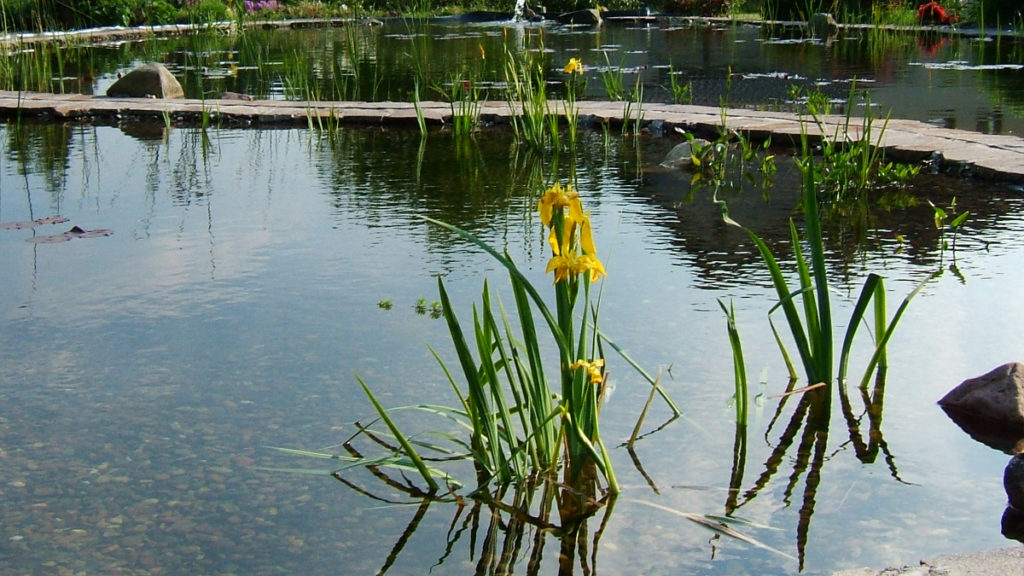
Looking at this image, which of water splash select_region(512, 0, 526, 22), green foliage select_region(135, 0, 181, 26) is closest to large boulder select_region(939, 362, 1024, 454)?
green foliage select_region(135, 0, 181, 26)

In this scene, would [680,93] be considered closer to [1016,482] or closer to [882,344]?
[882,344]

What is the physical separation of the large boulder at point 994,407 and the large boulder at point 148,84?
9072 mm

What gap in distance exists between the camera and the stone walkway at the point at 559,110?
6797 millimetres

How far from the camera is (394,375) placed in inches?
138

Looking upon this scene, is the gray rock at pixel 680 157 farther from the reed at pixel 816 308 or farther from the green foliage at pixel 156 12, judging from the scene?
the green foliage at pixel 156 12

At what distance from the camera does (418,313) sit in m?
4.13

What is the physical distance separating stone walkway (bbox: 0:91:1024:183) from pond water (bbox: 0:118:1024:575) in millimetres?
466

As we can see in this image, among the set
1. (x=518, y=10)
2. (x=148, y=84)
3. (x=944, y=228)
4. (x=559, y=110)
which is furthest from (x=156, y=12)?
(x=944, y=228)

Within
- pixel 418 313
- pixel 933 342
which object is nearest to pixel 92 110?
pixel 418 313

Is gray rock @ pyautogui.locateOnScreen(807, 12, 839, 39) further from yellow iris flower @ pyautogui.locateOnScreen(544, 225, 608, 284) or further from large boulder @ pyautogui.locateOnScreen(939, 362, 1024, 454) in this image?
yellow iris flower @ pyautogui.locateOnScreen(544, 225, 608, 284)

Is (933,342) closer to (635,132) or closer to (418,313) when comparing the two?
(418,313)

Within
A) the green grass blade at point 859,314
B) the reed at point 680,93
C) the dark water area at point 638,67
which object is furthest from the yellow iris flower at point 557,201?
the reed at point 680,93

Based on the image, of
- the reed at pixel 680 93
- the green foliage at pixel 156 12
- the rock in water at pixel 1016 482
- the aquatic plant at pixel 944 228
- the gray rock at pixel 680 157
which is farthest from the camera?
the green foliage at pixel 156 12

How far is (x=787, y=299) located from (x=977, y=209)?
10.1ft
